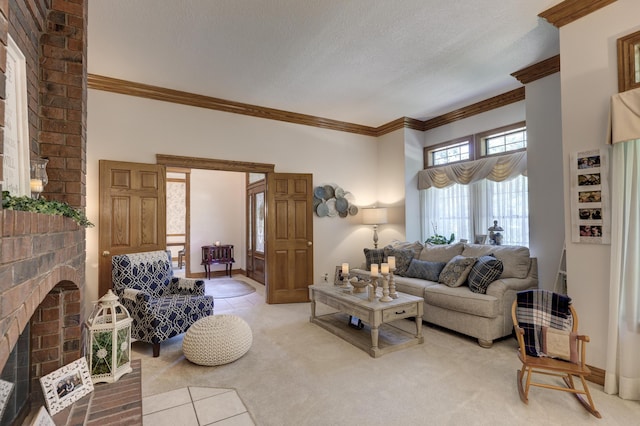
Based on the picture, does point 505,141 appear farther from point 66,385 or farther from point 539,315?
point 66,385

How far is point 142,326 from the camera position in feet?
10.5

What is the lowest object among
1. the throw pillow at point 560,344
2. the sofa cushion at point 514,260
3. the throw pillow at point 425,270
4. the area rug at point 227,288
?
the area rug at point 227,288

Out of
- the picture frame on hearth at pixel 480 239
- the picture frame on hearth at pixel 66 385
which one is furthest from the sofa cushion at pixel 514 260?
the picture frame on hearth at pixel 66 385

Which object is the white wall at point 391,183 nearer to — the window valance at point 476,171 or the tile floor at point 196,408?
the window valance at point 476,171

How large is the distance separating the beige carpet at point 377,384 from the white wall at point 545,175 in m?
1.12

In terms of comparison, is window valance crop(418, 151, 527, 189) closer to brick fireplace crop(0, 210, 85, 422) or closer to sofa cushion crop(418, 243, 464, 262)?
sofa cushion crop(418, 243, 464, 262)

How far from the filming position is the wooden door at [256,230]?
6.94 m

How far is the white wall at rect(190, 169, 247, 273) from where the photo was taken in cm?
767

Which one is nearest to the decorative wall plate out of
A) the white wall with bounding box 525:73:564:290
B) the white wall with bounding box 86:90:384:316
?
the white wall with bounding box 86:90:384:316

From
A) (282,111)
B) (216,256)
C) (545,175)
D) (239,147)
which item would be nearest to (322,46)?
(282,111)

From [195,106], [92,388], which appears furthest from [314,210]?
[92,388]

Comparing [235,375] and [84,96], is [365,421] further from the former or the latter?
[84,96]

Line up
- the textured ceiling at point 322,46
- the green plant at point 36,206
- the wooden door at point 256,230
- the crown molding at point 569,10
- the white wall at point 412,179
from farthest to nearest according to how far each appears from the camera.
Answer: the wooden door at point 256,230, the white wall at point 412,179, the textured ceiling at point 322,46, the crown molding at point 569,10, the green plant at point 36,206

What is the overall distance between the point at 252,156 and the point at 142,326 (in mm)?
2777
